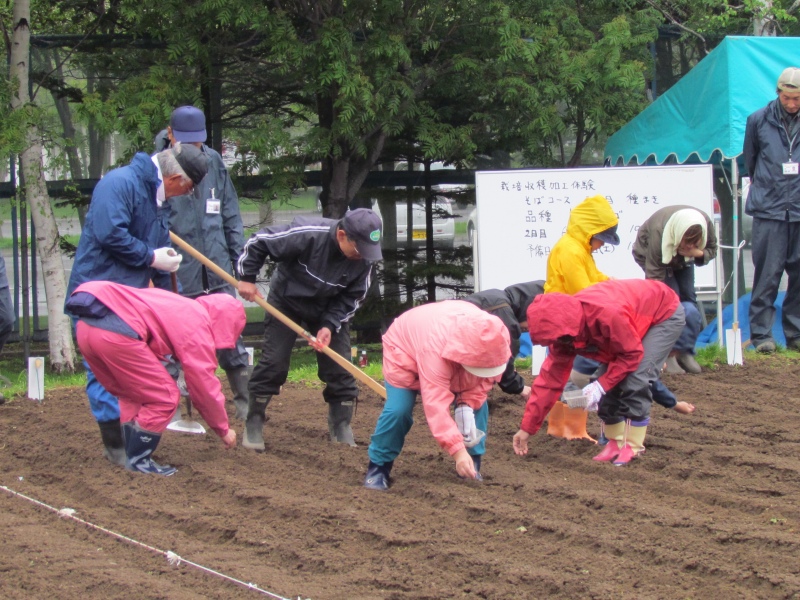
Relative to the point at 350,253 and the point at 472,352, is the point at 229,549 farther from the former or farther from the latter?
the point at 350,253

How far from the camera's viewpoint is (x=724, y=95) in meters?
8.70

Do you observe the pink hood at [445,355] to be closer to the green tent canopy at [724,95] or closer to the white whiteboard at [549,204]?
the white whiteboard at [549,204]

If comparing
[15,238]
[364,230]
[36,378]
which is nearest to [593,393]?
[364,230]

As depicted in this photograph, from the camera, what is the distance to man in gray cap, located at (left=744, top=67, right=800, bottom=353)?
27.3 ft

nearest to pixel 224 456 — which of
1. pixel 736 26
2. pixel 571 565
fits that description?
pixel 571 565

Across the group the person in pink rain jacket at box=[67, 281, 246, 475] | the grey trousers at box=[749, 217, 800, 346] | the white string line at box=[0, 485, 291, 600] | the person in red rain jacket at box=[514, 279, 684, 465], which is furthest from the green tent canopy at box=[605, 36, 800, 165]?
the white string line at box=[0, 485, 291, 600]

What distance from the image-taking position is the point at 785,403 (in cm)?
704

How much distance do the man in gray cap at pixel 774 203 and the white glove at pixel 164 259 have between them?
5.15 m

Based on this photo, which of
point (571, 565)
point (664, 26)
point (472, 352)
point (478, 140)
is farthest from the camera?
point (664, 26)

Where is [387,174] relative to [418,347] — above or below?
above

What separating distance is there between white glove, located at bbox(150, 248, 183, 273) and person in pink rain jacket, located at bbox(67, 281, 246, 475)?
0.30 meters

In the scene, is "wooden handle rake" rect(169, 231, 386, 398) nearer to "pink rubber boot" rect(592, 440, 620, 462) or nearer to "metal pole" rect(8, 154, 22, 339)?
"pink rubber boot" rect(592, 440, 620, 462)

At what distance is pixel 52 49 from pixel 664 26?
700 cm

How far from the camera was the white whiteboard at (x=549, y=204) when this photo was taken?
8852mm
